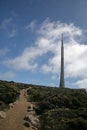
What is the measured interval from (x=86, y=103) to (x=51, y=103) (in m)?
6.13

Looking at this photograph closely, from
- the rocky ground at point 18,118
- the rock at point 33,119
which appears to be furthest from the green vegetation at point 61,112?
the rocky ground at point 18,118

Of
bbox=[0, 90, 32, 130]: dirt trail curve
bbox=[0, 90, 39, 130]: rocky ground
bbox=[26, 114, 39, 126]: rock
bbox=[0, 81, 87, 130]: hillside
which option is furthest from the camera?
bbox=[26, 114, 39, 126]: rock

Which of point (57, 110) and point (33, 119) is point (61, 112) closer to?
point (57, 110)

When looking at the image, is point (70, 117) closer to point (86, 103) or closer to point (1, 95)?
point (86, 103)

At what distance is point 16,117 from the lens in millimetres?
37594

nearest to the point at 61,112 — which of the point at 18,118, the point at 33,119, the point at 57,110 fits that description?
the point at 57,110

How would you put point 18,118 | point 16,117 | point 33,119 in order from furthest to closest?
point 16,117
point 18,118
point 33,119

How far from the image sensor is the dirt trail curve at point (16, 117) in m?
33.2

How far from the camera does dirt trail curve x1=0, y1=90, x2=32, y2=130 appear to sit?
1309 inches

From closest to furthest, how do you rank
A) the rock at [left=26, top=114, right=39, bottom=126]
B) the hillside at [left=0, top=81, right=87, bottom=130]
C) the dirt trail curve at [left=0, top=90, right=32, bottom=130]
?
the hillside at [left=0, top=81, right=87, bottom=130] → the dirt trail curve at [left=0, top=90, right=32, bottom=130] → the rock at [left=26, top=114, right=39, bottom=126]

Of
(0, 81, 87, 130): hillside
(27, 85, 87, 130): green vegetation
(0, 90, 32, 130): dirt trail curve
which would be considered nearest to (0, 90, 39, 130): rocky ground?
(0, 90, 32, 130): dirt trail curve

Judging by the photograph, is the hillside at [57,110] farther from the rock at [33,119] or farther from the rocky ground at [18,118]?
the rocky ground at [18,118]

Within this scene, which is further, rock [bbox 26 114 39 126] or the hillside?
rock [bbox 26 114 39 126]

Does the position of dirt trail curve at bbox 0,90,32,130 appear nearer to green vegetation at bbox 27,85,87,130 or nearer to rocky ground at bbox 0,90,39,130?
rocky ground at bbox 0,90,39,130
